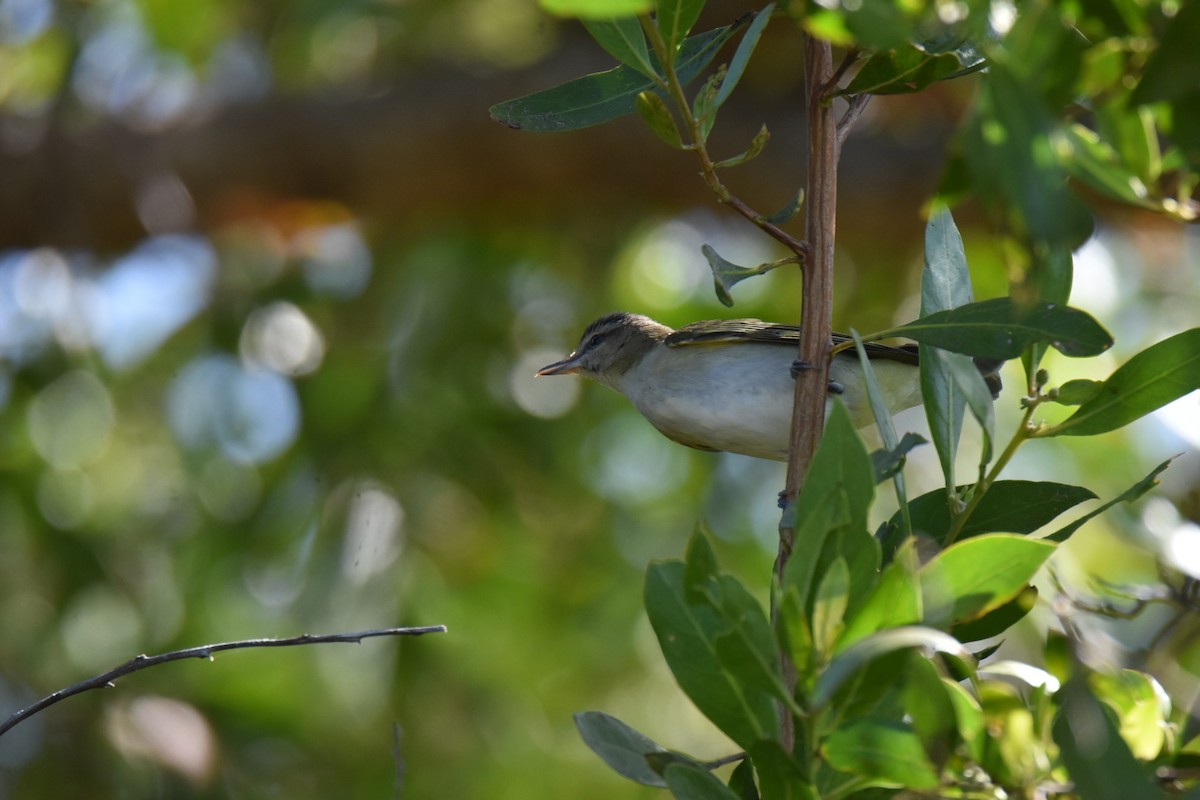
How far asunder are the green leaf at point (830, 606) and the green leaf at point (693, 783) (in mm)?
261

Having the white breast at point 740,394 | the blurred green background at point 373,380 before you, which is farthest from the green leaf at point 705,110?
the blurred green background at point 373,380

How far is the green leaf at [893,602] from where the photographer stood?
51.7 inches

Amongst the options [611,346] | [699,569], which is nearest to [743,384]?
[611,346]

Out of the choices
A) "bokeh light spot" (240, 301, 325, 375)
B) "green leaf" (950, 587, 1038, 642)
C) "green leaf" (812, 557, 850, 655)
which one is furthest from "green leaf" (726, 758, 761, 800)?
"bokeh light spot" (240, 301, 325, 375)

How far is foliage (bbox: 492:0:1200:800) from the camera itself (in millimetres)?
1184

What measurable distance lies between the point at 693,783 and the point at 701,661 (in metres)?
0.15

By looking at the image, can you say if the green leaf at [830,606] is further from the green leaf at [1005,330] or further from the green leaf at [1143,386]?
the green leaf at [1143,386]

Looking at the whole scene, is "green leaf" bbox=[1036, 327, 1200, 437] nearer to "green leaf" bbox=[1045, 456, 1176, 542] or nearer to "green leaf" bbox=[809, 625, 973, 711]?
"green leaf" bbox=[1045, 456, 1176, 542]

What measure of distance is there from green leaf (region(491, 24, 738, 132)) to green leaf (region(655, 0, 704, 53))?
0.17 m

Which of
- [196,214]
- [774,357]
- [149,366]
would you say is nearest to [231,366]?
[149,366]

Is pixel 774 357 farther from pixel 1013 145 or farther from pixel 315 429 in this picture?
pixel 315 429

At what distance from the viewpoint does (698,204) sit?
6.76 m

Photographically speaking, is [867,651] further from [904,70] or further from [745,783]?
[904,70]

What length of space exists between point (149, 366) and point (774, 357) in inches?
168
